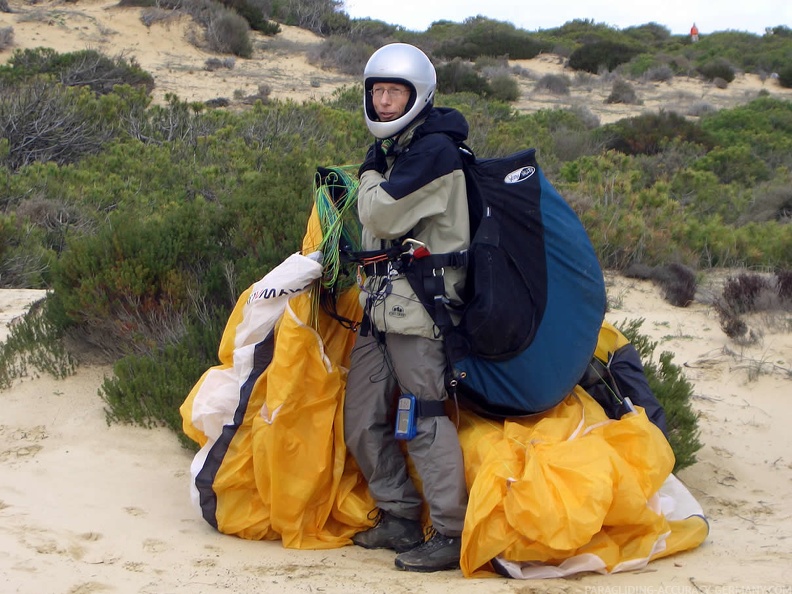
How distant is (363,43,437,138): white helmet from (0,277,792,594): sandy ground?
5.27 feet

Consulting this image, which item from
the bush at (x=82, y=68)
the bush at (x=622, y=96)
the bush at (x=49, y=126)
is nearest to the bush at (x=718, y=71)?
the bush at (x=622, y=96)

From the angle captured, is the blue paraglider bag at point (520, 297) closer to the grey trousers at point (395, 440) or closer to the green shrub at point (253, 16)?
the grey trousers at point (395, 440)

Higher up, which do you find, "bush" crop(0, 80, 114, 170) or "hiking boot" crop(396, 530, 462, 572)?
"bush" crop(0, 80, 114, 170)

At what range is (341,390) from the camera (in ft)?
11.7

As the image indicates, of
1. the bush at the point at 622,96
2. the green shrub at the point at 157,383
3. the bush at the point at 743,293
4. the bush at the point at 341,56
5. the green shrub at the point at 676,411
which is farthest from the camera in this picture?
the bush at the point at 622,96

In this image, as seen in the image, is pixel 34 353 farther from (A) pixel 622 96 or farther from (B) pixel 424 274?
(A) pixel 622 96

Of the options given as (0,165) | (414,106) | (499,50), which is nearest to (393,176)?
(414,106)

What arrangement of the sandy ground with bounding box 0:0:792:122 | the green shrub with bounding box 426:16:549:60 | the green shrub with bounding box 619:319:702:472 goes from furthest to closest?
the green shrub with bounding box 426:16:549:60, the sandy ground with bounding box 0:0:792:122, the green shrub with bounding box 619:319:702:472

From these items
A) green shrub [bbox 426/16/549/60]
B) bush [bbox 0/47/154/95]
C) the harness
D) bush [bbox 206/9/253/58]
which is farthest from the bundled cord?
green shrub [bbox 426/16/549/60]

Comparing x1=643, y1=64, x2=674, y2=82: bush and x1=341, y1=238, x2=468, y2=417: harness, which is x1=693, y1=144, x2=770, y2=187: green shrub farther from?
x1=643, y1=64, x2=674, y2=82: bush

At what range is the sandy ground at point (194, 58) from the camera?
17734 mm

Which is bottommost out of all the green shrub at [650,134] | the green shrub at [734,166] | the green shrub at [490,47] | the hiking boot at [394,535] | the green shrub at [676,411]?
the hiking boot at [394,535]

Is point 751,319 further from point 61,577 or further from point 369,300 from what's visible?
point 61,577

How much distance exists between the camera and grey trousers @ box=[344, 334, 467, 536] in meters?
3.18
